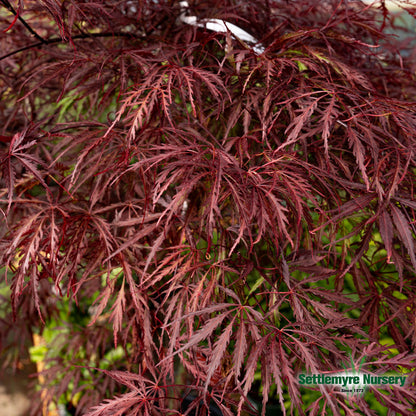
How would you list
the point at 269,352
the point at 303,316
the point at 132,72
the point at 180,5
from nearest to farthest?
the point at 269,352 → the point at 303,316 → the point at 132,72 → the point at 180,5

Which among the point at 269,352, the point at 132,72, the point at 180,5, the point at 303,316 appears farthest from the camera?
the point at 180,5

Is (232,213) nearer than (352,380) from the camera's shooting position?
No

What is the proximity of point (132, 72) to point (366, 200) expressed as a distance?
0.58 m

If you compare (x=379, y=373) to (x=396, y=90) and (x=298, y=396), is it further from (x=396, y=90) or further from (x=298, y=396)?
(x=396, y=90)

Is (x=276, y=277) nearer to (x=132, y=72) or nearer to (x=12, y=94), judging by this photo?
(x=132, y=72)

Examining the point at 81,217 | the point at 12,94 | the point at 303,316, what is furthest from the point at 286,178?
the point at 12,94

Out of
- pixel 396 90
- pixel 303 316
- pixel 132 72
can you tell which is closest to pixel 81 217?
pixel 132 72

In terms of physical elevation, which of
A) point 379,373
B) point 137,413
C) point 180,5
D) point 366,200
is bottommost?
point 137,413

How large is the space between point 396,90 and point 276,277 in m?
0.75

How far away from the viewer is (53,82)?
1.30 metres

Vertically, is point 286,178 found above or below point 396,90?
above

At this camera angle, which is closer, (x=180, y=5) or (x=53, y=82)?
(x=180, y=5)

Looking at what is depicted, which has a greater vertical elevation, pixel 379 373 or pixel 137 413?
pixel 379 373

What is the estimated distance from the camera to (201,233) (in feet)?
2.77
